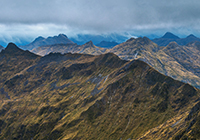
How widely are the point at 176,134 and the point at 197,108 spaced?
42303 millimetres

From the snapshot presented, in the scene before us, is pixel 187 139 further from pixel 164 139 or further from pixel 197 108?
pixel 197 108

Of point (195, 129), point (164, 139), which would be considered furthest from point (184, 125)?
point (164, 139)

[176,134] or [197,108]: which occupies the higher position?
[197,108]

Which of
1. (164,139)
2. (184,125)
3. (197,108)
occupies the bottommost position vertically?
(164,139)

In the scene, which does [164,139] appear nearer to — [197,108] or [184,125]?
[184,125]

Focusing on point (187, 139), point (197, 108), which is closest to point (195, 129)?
point (187, 139)

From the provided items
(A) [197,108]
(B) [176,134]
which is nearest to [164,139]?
(B) [176,134]

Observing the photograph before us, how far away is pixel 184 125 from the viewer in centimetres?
19838

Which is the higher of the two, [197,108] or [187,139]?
[197,108]

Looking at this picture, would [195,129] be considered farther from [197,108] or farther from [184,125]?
[197,108]

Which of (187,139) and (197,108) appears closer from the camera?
(187,139)

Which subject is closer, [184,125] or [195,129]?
[195,129]

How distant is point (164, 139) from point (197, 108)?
5694 cm

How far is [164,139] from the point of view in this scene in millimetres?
198875
